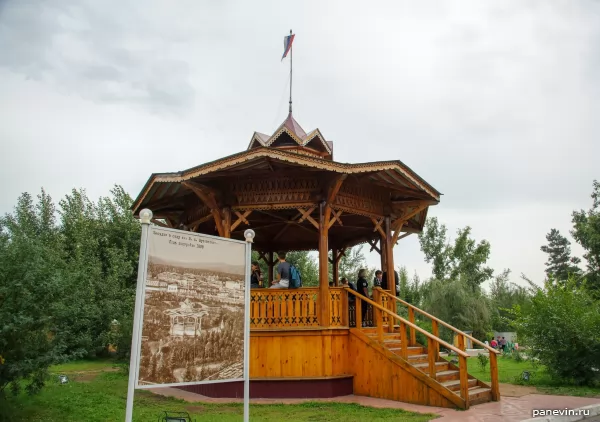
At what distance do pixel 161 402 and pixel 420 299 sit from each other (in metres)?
41.9

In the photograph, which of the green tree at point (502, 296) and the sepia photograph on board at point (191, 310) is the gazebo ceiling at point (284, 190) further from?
the green tree at point (502, 296)

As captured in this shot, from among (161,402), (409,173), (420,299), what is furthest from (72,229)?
(420,299)

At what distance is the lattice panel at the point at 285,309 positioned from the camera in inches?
441

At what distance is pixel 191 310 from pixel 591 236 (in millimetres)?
42909

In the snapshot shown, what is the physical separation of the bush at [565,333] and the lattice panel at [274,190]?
266 inches

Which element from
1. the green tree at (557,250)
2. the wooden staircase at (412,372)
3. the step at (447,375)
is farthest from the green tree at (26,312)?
the green tree at (557,250)

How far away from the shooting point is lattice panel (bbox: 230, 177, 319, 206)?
11.8 metres

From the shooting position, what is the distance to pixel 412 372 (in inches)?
389

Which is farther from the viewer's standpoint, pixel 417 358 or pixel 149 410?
pixel 417 358

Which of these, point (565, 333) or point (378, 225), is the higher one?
point (378, 225)

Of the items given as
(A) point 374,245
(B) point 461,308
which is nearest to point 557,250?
(B) point 461,308

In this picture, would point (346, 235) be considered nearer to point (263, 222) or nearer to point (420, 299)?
point (263, 222)

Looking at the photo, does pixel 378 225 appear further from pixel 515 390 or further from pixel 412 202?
pixel 515 390

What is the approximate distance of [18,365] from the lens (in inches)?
276
